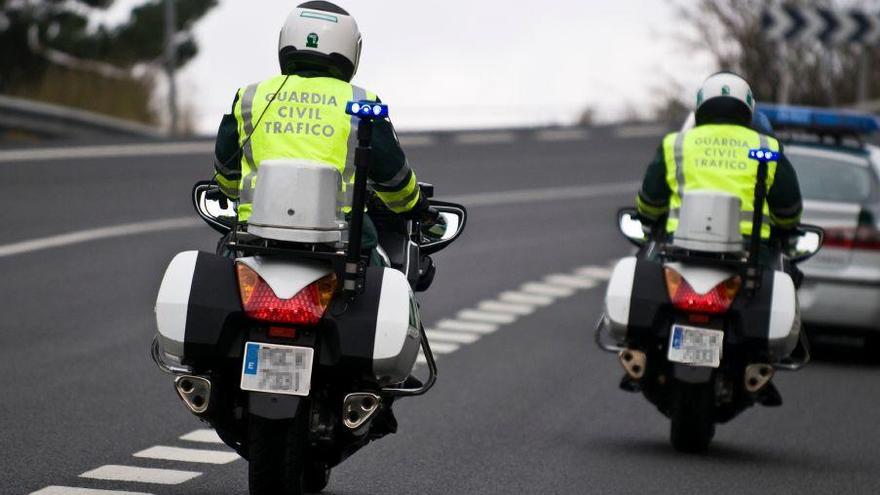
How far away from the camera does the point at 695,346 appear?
10570 millimetres

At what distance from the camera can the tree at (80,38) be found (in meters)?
47.2

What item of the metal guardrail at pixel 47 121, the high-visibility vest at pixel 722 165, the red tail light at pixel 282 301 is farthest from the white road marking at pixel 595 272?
the red tail light at pixel 282 301

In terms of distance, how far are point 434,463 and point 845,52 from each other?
42.2 meters

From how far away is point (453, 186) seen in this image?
29812 millimetres

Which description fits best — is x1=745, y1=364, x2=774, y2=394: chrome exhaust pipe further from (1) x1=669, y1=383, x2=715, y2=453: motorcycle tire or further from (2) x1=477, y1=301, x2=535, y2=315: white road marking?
(2) x1=477, y1=301, x2=535, y2=315: white road marking

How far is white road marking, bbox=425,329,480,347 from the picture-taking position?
16.4 meters

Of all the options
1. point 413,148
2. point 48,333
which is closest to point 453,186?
point 413,148

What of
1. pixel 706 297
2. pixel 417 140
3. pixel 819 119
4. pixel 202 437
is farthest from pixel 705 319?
pixel 417 140

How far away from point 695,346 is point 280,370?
356 cm

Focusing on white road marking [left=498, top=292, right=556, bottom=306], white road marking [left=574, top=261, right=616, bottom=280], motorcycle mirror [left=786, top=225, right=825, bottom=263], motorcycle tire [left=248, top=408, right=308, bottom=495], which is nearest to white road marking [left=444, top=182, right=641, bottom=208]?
white road marking [left=574, top=261, right=616, bottom=280]

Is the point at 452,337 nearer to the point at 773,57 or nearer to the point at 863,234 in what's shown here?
the point at 863,234

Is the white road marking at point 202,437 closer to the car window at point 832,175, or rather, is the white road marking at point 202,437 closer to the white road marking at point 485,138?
the car window at point 832,175

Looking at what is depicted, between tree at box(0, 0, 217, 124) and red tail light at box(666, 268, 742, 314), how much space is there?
3194 cm

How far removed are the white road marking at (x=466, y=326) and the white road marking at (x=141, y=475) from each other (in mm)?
7594
